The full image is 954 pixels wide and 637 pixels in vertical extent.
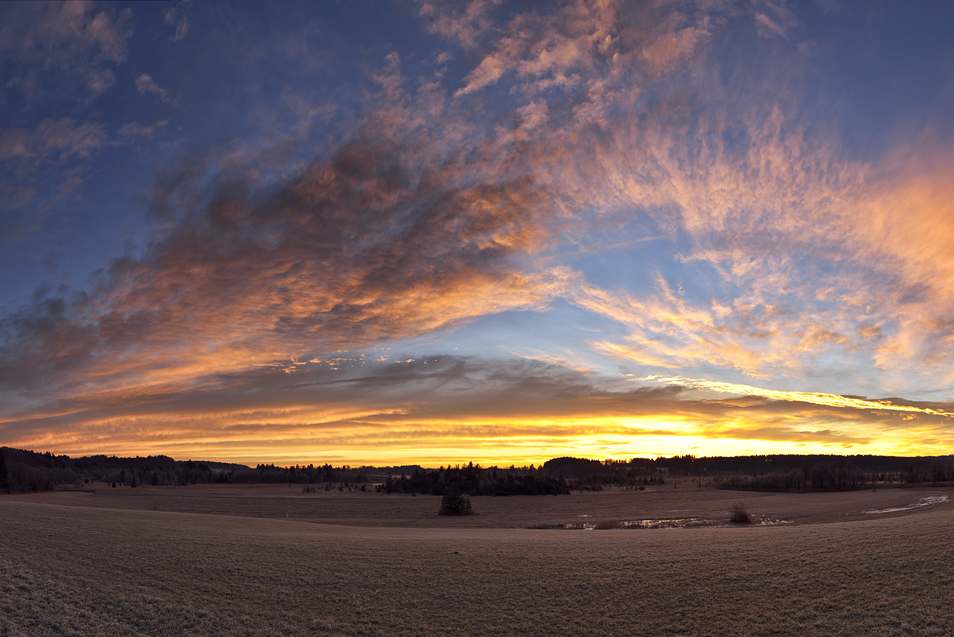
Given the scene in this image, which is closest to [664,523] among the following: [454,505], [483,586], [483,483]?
[454,505]

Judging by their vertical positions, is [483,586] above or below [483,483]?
above

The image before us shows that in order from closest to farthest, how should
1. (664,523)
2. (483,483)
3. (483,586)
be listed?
1. (483,586)
2. (664,523)
3. (483,483)

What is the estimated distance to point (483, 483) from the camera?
130 m

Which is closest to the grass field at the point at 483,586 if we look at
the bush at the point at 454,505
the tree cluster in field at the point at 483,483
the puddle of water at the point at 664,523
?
the puddle of water at the point at 664,523

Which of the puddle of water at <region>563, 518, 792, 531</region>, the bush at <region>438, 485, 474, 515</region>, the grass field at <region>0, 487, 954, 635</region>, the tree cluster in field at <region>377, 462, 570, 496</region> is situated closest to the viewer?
the grass field at <region>0, 487, 954, 635</region>

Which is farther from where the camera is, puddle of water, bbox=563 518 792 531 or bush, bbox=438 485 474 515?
bush, bbox=438 485 474 515

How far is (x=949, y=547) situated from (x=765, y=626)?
9676mm

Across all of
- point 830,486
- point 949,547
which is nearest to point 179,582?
point 949,547

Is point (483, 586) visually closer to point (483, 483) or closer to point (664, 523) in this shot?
point (664, 523)

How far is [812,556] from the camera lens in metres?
21.6

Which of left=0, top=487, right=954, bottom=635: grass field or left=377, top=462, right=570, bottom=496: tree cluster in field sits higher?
left=0, top=487, right=954, bottom=635: grass field

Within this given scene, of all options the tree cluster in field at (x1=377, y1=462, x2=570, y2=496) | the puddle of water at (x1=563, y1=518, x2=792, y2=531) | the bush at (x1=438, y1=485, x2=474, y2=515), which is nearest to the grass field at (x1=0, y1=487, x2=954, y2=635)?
the puddle of water at (x1=563, y1=518, x2=792, y2=531)

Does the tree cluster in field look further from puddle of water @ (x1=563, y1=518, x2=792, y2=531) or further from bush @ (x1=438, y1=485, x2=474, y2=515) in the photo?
puddle of water @ (x1=563, y1=518, x2=792, y2=531)

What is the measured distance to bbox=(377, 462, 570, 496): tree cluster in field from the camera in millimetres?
127312
